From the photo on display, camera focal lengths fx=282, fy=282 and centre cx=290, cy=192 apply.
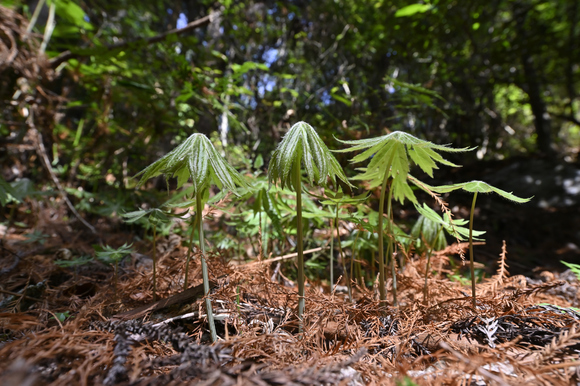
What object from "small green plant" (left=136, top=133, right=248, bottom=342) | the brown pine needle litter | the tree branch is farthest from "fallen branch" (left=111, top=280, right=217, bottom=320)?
the tree branch

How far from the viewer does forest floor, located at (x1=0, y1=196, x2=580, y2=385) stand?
2.56ft

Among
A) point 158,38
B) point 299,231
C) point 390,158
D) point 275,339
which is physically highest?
point 158,38

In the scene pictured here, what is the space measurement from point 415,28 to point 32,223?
5321 millimetres

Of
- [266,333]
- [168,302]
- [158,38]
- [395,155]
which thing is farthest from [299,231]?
[158,38]

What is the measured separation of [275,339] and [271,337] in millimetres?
16

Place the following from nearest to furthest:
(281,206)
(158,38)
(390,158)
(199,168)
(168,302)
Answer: (199,168) < (390,158) < (168,302) < (281,206) < (158,38)

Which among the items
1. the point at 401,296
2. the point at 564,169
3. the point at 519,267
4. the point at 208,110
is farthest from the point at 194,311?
the point at 564,169

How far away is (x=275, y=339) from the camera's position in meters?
1.02

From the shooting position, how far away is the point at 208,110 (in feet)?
9.76

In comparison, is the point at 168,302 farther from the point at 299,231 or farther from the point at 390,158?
the point at 390,158

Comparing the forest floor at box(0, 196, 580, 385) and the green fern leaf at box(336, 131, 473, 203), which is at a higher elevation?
the green fern leaf at box(336, 131, 473, 203)

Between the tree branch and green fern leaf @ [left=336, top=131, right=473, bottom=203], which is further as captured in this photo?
the tree branch

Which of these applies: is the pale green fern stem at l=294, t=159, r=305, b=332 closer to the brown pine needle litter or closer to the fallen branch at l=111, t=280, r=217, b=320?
the brown pine needle litter

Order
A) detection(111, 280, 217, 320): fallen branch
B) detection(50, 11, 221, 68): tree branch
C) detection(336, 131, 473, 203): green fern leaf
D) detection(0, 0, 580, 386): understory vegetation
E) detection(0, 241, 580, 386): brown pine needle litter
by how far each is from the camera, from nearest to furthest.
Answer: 1. detection(0, 241, 580, 386): brown pine needle litter
2. detection(0, 0, 580, 386): understory vegetation
3. detection(336, 131, 473, 203): green fern leaf
4. detection(111, 280, 217, 320): fallen branch
5. detection(50, 11, 221, 68): tree branch
